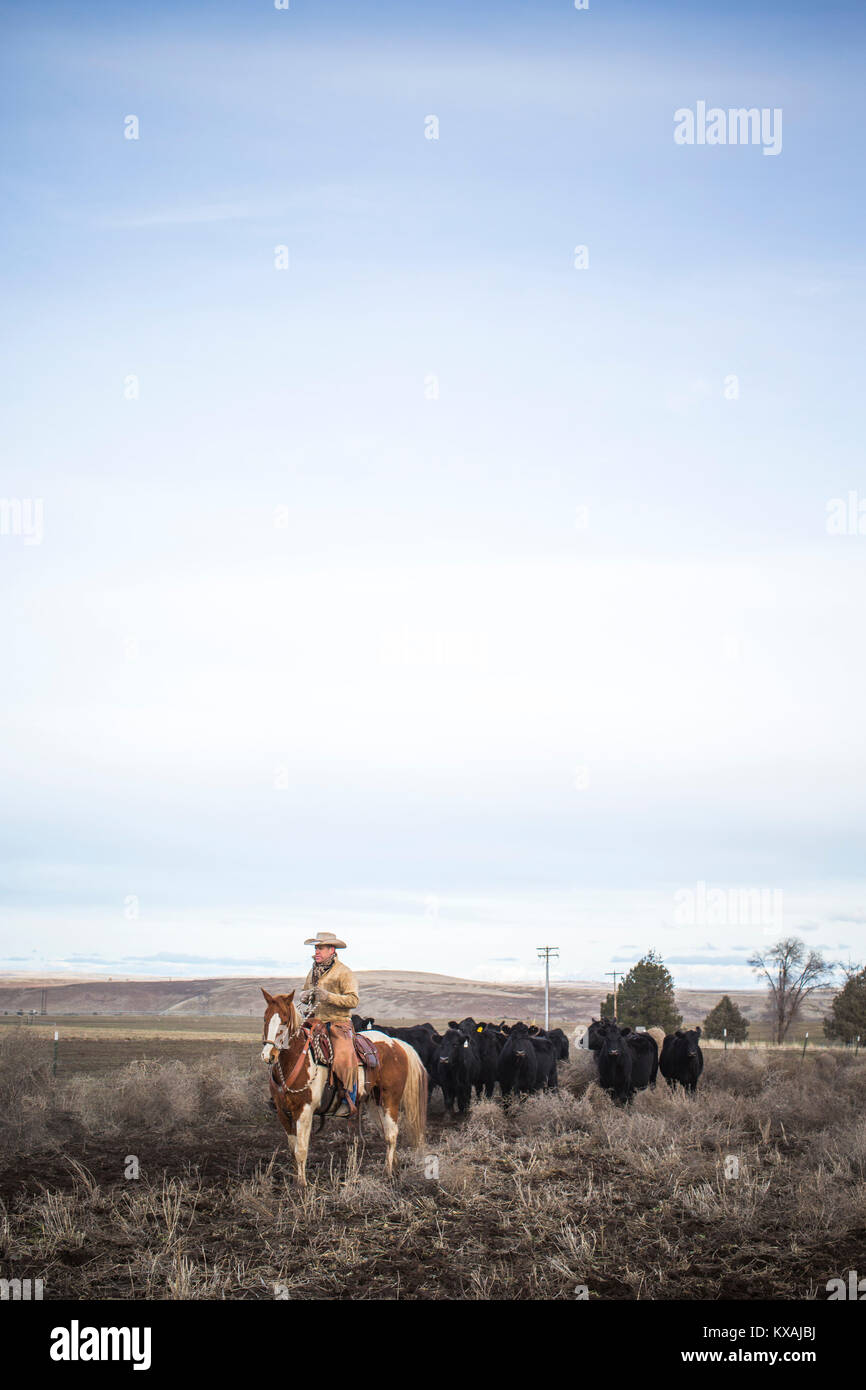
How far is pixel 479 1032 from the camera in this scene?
23.5 m

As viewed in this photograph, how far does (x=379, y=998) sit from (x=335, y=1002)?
485 feet

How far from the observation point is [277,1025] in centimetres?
1151

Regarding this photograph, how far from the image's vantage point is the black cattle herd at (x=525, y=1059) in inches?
832

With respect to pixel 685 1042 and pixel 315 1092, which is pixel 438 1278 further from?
pixel 685 1042

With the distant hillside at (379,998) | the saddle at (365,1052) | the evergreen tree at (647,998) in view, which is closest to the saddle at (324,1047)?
the saddle at (365,1052)

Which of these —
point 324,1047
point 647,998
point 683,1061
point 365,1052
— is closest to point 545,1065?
point 683,1061

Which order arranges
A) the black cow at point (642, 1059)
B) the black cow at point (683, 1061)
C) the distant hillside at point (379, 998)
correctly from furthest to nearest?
the distant hillside at point (379, 998)
the black cow at point (683, 1061)
the black cow at point (642, 1059)

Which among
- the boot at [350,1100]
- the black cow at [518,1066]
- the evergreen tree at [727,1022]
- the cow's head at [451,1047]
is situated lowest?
the evergreen tree at [727,1022]

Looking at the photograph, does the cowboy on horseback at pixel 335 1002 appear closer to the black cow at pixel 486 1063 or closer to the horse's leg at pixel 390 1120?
the horse's leg at pixel 390 1120

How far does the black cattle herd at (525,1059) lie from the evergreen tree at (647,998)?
88.3ft

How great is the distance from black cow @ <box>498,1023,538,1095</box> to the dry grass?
2.82m

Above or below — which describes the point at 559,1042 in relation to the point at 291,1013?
below

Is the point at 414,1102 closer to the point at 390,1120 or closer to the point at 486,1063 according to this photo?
the point at 390,1120
